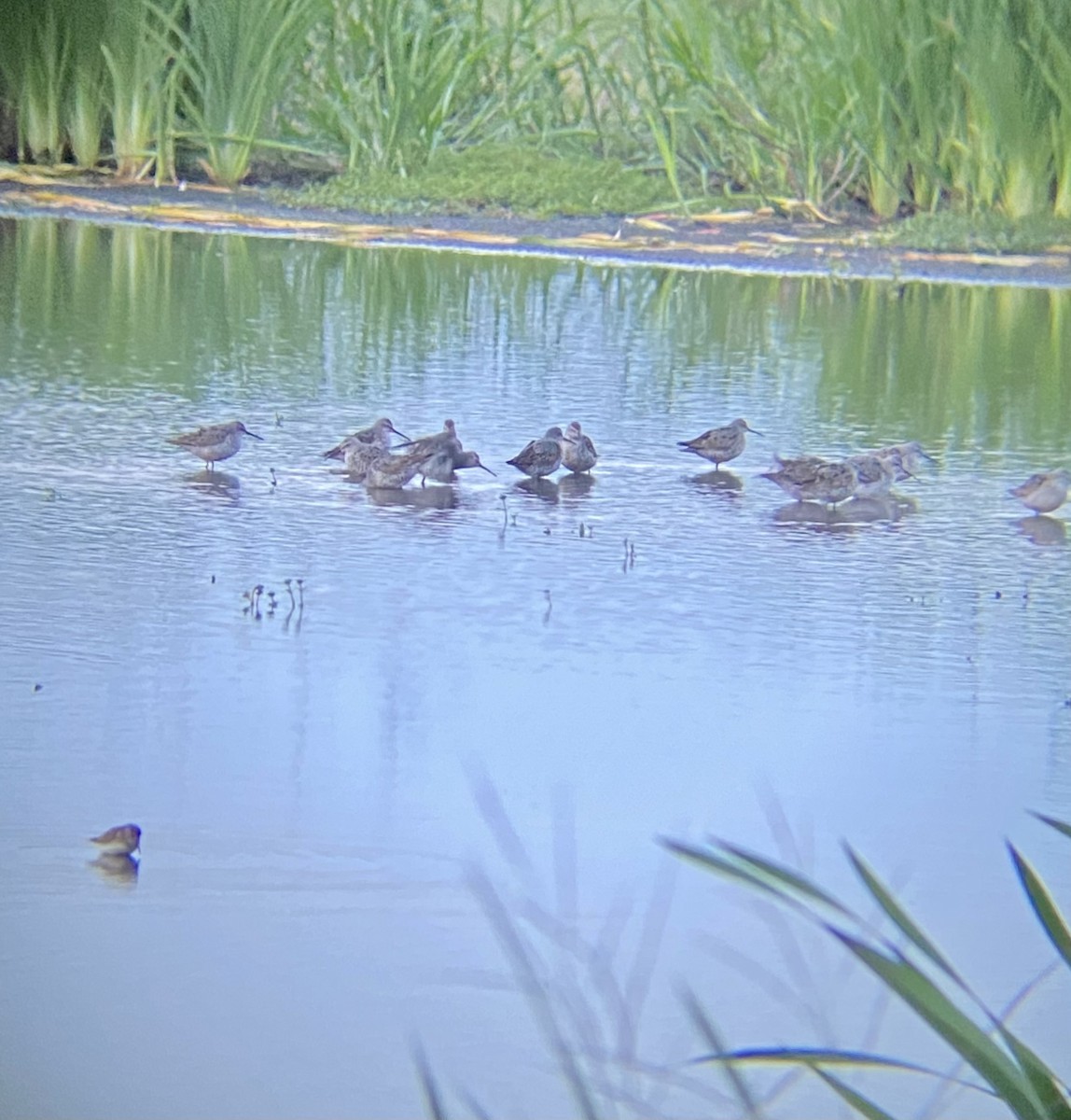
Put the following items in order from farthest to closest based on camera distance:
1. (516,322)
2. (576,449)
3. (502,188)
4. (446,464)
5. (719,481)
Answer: (502,188) < (516,322) < (719,481) < (576,449) < (446,464)

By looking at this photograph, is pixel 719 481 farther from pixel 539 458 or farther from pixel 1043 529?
pixel 1043 529

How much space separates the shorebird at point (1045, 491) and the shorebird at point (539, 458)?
2.80 ft

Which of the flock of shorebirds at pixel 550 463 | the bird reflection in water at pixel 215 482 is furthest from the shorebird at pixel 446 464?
the bird reflection in water at pixel 215 482

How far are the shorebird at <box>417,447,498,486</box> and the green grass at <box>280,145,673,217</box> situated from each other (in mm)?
3661

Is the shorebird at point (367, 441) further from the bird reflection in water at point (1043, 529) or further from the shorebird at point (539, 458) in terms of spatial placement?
the bird reflection in water at point (1043, 529)

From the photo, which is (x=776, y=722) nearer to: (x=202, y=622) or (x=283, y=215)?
(x=202, y=622)

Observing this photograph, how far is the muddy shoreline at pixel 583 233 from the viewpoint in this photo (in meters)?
7.10

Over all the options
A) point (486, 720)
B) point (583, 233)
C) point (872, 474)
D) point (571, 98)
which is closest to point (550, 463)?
point (872, 474)

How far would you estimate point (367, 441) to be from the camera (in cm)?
404

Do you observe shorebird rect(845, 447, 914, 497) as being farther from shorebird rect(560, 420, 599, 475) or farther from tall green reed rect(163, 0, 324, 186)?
tall green reed rect(163, 0, 324, 186)

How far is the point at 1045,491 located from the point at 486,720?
1.69m

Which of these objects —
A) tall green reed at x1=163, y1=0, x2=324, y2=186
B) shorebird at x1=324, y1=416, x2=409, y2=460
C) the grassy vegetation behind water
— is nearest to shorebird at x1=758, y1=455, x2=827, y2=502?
shorebird at x1=324, y1=416, x2=409, y2=460

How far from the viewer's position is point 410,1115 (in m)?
1.71

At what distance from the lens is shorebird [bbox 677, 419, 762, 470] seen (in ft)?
13.9
